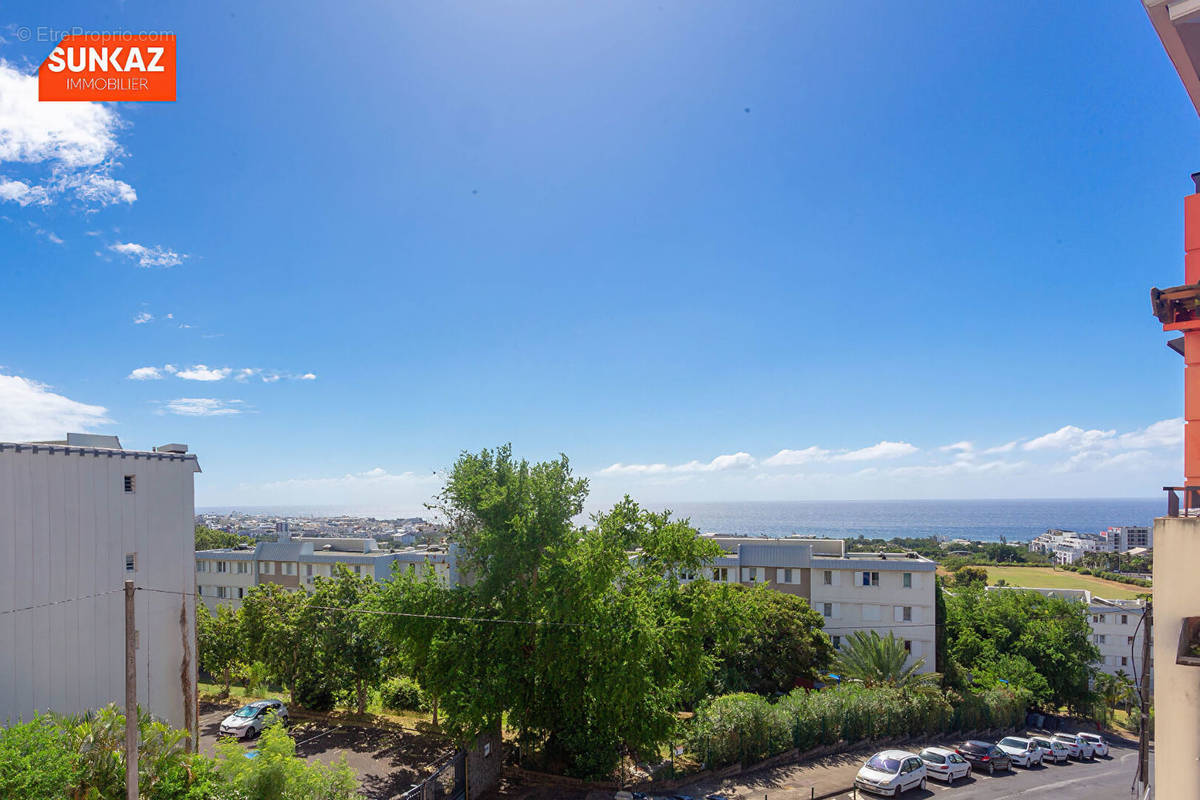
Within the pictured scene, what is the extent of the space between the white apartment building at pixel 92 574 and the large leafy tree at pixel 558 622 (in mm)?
6171

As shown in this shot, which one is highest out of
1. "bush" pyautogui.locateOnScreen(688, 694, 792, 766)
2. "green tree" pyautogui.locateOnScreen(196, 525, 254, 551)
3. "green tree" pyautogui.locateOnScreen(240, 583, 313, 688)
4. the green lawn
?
"green tree" pyautogui.locateOnScreen(240, 583, 313, 688)

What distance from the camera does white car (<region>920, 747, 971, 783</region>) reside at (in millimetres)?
22734

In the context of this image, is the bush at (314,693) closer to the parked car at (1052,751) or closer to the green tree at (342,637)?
the green tree at (342,637)

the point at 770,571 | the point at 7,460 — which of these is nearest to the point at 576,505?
the point at 7,460

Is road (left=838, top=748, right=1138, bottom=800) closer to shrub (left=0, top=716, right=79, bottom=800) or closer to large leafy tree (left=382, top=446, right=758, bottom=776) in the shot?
large leafy tree (left=382, top=446, right=758, bottom=776)

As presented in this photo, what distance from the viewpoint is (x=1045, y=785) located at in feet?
78.2

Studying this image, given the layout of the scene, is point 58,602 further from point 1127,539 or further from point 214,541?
point 1127,539

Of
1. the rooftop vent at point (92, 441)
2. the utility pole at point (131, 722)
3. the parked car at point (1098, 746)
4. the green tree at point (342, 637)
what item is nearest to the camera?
the utility pole at point (131, 722)

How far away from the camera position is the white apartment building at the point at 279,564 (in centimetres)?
4759

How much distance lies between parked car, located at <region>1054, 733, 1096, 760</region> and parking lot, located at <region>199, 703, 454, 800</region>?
29225 mm

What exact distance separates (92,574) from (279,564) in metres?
38.3

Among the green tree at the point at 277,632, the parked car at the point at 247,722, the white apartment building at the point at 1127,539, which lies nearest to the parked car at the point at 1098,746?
the green tree at the point at 277,632

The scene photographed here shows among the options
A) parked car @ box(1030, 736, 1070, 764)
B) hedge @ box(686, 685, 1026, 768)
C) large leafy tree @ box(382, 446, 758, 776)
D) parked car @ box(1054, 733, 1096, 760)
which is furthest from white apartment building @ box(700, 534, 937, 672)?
large leafy tree @ box(382, 446, 758, 776)

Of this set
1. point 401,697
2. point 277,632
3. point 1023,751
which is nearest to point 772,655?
point 1023,751
